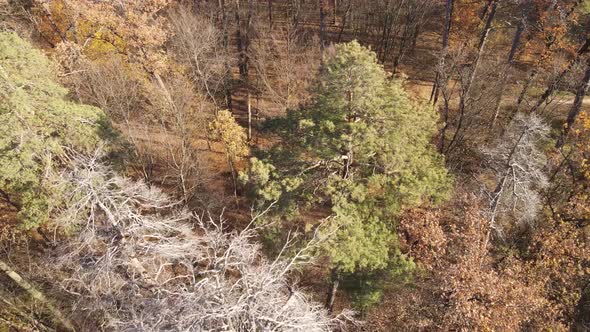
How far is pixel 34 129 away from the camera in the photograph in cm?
1463

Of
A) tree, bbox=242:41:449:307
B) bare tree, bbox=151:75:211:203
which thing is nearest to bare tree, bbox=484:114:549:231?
tree, bbox=242:41:449:307

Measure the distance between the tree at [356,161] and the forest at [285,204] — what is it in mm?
83

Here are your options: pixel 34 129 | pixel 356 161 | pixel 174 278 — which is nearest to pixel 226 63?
pixel 34 129

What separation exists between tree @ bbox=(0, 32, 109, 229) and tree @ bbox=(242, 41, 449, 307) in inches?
281

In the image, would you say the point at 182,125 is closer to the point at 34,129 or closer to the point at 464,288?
the point at 34,129

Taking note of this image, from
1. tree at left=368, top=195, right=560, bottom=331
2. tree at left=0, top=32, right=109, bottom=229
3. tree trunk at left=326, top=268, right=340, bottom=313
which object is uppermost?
tree at left=0, top=32, right=109, bottom=229

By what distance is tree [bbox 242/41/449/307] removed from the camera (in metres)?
14.1

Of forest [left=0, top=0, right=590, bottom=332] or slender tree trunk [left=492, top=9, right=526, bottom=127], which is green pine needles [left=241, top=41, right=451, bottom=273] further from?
slender tree trunk [left=492, top=9, right=526, bottom=127]

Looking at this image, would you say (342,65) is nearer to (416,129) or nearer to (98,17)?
(416,129)

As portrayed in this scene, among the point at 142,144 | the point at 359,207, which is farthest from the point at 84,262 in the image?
the point at 142,144

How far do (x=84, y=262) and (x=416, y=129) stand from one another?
12.5 metres

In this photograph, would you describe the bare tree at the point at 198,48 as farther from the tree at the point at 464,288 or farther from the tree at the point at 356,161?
the tree at the point at 464,288

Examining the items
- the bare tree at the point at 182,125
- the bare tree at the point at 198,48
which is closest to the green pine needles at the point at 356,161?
the bare tree at the point at 182,125

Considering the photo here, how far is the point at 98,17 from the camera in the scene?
22766mm
